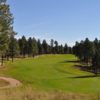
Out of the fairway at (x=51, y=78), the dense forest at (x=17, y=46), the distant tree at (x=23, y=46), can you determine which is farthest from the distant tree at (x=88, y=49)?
the distant tree at (x=23, y=46)

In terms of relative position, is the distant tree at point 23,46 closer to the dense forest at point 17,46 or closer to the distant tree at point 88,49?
the dense forest at point 17,46

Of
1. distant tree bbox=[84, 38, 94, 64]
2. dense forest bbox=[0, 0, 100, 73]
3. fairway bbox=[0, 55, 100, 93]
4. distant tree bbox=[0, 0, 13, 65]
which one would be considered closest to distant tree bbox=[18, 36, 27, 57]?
dense forest bbox=[0, 0, 100, 73]

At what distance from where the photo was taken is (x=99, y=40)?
148 m

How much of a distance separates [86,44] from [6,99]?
114 metres

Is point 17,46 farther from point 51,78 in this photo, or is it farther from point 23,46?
point 51,78

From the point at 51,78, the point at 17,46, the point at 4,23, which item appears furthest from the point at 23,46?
the point at 4,23

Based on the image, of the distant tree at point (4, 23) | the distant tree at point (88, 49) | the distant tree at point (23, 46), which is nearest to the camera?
the distant tree at point (4, 23)

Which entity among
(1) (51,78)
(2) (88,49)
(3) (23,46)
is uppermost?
(3) (23,46)

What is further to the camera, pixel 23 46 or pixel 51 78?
pixel 23 46

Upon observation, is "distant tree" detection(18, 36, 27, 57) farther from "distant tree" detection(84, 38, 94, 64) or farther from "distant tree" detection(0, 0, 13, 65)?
"distant tree" detection(0, 0, 13, 65)

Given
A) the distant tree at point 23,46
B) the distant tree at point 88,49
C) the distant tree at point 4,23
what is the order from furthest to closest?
the distant tree at point 23,46 < the distant tree at point 88,49 < the distant tree at point 4,23

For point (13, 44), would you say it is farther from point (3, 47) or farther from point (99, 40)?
point (3, 47)

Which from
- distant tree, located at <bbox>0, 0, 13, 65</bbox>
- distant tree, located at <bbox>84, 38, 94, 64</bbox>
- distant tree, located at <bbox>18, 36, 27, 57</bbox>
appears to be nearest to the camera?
distant tree, located at <bbox>0, 0, 13, 65</bbox>

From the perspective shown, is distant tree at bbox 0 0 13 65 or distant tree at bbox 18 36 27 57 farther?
distant tree at bbox 18 36 27 57
